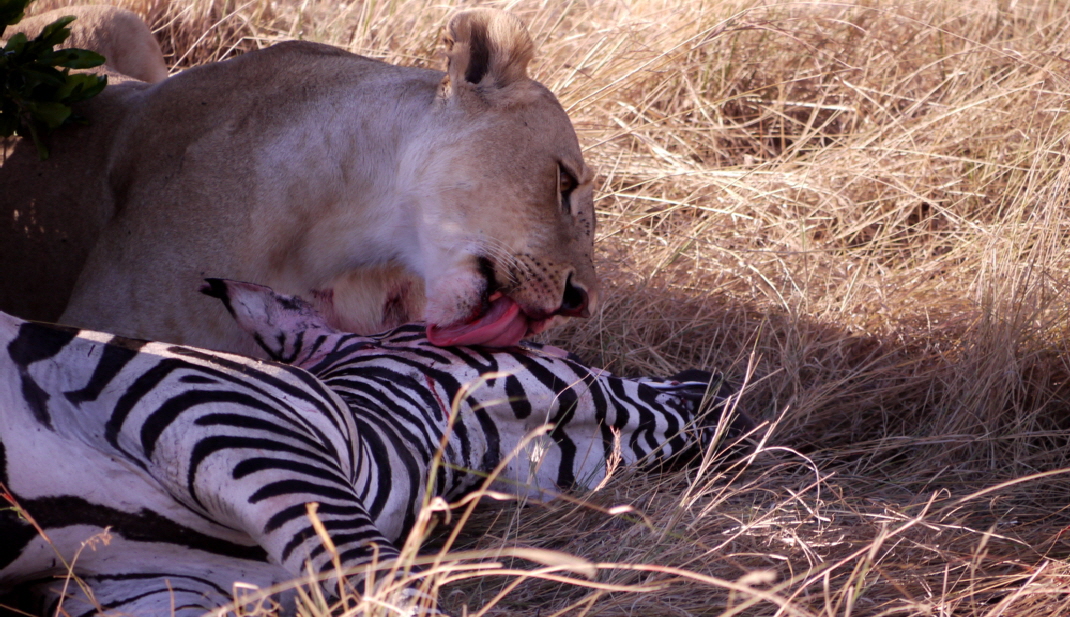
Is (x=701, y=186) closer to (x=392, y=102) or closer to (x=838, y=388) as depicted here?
(x=838, y=388)

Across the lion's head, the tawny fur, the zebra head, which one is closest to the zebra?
the zebra head

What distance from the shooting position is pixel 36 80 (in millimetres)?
2971

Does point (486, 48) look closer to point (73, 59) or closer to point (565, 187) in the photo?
point (565, 187)

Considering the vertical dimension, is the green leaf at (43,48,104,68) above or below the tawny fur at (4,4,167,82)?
above

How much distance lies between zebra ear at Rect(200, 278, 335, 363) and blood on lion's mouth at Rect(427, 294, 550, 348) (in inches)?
11.6

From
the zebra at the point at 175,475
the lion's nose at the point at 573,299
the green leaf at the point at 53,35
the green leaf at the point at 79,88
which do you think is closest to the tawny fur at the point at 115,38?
the green leaf at the point at 79,88

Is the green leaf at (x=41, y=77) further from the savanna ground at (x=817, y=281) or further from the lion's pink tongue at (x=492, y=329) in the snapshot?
the savanna ground at (x=817, y=281)

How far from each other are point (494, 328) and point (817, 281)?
1752 mm

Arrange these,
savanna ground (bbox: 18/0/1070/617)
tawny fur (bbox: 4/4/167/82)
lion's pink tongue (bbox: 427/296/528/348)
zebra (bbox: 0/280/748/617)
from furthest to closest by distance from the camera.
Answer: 1. tawny fur (bbox: 4/4/167/82)
2. lion's pink tongue (bbox: 427/296/528/348)
3. savanna ground (bbox: 18/0/1070/617)
4. zebra (bbox: 0/280/748/617)

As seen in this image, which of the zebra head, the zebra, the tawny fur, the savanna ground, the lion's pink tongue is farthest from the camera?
the tawny fur

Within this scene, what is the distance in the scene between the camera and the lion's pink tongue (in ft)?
8.73

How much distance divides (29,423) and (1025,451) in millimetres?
2625

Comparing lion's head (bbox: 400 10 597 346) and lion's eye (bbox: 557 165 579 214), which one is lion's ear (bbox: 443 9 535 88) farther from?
lion's eye (bbox: 557 165 579 214)

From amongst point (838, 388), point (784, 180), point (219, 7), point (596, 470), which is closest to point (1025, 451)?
point (838, 388)
